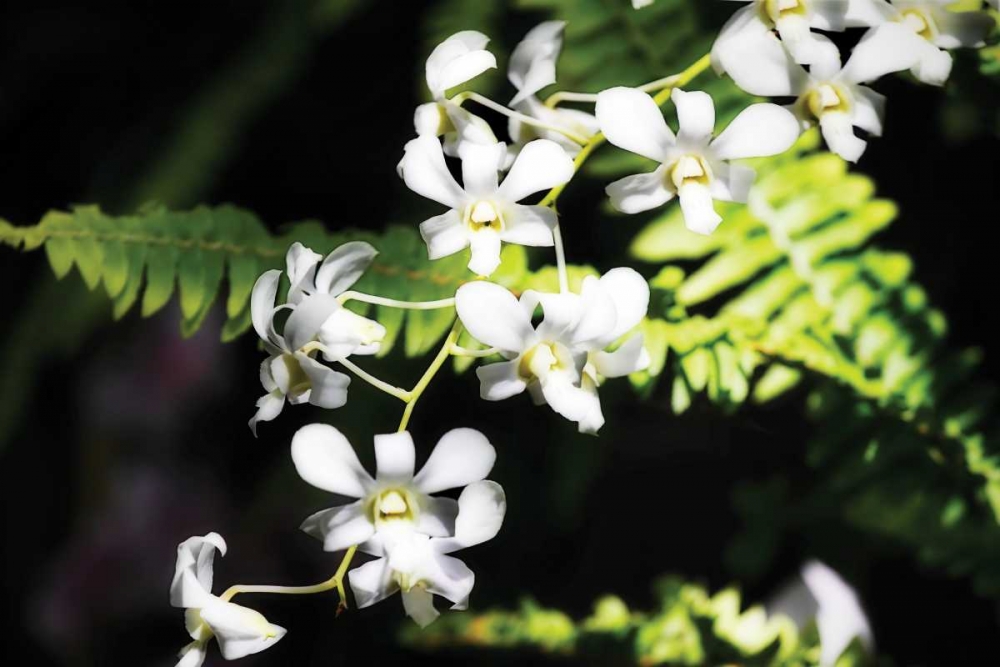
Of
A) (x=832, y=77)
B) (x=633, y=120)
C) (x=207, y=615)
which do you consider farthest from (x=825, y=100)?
(x=207, y=615)

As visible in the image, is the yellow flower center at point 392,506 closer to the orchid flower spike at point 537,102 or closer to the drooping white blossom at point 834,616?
the orchid flower spike at point 537,102

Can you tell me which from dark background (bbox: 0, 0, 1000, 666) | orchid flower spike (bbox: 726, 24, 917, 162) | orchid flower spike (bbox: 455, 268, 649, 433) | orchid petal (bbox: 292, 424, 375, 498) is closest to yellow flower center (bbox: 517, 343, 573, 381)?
orchid flower spike (bbox: 455, 268, 649, 433)

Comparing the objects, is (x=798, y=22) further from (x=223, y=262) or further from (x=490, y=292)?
(x=223, y=262)

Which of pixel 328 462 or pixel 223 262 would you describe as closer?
pixel 328 462

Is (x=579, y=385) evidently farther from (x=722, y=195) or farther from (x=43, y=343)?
(x=43, y=343)

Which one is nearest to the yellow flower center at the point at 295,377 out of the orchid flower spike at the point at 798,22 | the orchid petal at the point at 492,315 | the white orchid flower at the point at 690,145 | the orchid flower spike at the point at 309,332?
the orchid flower spike at the point at 309,332

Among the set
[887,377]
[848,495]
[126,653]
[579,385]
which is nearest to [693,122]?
[579,385]

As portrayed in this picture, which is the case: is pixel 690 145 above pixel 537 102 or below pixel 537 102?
below
